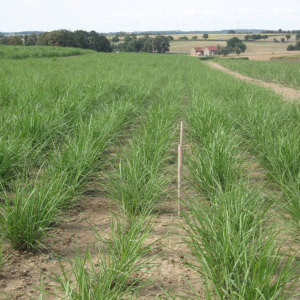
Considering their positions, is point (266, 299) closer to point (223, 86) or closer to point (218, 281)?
point (218, 281)

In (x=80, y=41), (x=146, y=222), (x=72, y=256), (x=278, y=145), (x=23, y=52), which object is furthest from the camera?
(x=80, y=41)

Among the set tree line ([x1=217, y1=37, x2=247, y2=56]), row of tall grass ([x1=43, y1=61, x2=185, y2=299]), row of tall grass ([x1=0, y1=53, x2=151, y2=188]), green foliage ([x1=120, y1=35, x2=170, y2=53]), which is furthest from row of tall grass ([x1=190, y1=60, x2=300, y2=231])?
green foliage ([x1=120, y1=35, x2=170, y2=53])

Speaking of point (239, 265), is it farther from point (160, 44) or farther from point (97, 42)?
Result: point (160, 44)

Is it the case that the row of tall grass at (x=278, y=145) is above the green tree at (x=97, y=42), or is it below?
below

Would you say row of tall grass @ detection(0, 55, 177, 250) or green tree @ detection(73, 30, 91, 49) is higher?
green tree @ detection(73, 30, 91, 49)

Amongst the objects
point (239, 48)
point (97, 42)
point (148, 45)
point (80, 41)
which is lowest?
point (80, 41)

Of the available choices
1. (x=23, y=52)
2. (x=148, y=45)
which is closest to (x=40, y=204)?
(x=23, y=52)

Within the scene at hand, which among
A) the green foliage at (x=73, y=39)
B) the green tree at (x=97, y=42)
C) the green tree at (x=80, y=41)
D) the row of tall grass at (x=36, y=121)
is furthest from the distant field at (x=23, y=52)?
the green tree at (x=97, y=42)

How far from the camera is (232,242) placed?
1.55 metres

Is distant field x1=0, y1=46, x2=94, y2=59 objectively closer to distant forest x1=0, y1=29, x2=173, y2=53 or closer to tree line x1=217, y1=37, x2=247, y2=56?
distant forest x1=0, y1=29, x2=173, y2=53

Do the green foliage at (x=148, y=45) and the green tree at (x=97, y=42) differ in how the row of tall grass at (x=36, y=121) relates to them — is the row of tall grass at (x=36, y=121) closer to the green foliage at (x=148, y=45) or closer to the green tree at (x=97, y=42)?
the green tree at (x=97, y=42)

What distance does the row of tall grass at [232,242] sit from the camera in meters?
1.30

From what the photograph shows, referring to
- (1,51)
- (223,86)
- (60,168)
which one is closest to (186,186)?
(60,168)

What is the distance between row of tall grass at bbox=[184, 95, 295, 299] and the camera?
1.30 m
